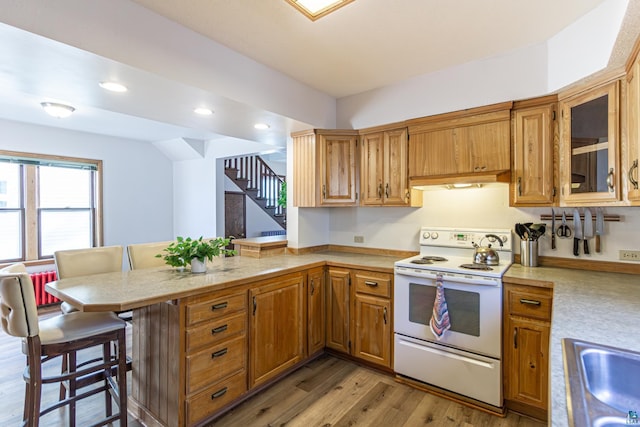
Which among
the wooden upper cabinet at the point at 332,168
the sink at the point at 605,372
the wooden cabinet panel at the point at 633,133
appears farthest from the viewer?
the wooden upper cabinet at the point at 332,168

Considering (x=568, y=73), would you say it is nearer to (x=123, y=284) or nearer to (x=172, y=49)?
(x=172, y=49)

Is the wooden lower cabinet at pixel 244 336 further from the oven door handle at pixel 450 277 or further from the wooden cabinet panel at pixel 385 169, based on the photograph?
the wooden cabinet panel at pixel 385 169

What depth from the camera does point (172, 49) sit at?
2.05 m

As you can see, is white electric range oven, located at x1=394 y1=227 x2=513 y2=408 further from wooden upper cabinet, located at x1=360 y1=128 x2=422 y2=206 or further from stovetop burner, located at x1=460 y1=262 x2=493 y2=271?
wooden upper cabinet, located at x1=360 y1=128 x2=422 y2=206

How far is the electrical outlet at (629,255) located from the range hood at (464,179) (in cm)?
91

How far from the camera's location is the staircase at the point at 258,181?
267 inches

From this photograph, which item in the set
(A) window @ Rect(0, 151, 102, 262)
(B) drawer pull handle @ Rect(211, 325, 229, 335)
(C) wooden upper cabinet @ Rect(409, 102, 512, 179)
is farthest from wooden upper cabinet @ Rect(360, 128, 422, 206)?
(A) window @ Rect(0, 151, 102, 262)

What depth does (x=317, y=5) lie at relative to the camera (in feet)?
5.67

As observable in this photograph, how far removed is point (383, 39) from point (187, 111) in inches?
65.5

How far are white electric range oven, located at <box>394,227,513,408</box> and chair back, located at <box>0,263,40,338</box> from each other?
2355mm

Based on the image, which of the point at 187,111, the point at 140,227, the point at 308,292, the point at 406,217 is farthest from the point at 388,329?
the point at 140,227

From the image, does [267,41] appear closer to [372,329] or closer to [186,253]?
[186,253]

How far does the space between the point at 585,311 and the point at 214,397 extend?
7.11 ft

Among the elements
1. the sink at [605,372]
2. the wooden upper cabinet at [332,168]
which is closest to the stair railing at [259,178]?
the wooden upper cabinet at [332,168]
